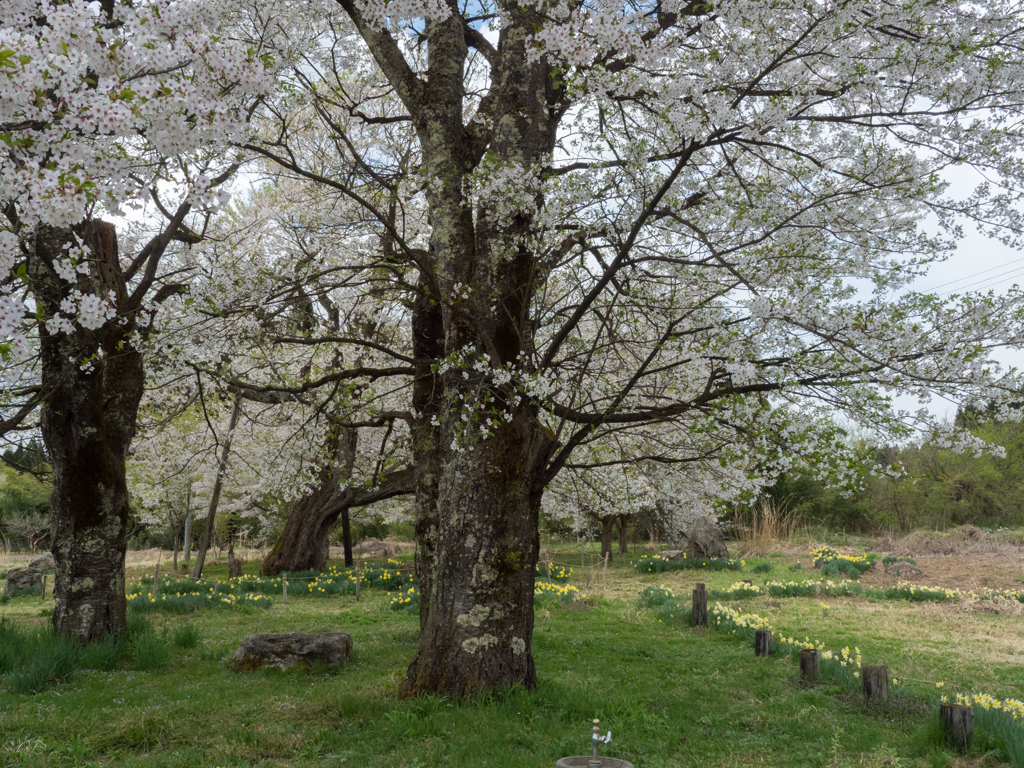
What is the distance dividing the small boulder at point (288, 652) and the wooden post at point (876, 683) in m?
4.89

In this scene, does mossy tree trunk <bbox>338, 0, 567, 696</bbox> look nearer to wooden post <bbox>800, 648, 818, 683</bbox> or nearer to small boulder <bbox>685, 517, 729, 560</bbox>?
wooden post <bbox>800, 648, 818, 683</bbox>

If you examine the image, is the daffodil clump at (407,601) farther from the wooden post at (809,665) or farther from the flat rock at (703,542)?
the flat rock at (703,542)

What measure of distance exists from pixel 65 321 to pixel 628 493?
7.23 meters

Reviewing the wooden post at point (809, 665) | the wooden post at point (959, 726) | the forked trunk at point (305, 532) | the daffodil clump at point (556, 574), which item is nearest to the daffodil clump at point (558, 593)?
the daffodil clump at point (556, 574)

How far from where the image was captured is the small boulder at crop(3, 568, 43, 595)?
12984 mm

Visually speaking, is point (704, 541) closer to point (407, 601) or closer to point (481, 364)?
point (407, 601)

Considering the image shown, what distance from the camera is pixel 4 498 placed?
3055 centimetres

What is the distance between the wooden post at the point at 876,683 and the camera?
18.2ft

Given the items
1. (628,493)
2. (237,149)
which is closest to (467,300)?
(237,149)

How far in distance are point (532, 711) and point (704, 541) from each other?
14.7 meters

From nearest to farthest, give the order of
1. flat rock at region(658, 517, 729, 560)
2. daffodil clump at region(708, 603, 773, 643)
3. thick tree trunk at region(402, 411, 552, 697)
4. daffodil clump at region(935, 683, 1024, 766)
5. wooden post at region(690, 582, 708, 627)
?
daffodil clump at region(935, 683, 1024, 766)
thick tree trunk at region(402, 411, 552, 697)
daffodil clump at region(708, 603, 773, 643)
wooden post at region(690, 582, 708, 627)
flat rock at region(658, 517, 729, 560)

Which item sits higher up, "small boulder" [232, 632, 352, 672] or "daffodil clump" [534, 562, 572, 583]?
"small boulder" [232, 632, 352, 672]

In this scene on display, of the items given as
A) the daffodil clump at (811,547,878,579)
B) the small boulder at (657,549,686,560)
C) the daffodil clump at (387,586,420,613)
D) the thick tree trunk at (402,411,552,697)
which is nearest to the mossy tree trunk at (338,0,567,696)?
the thick tree trunk at (402,411,552,697)

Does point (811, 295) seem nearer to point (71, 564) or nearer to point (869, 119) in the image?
point (869, 119)
